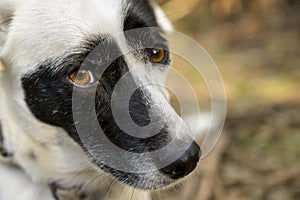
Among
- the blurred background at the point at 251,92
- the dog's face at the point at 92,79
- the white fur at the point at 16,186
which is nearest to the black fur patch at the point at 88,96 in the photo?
the dog's face at the point at 92,79

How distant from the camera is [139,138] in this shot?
7.27 ft

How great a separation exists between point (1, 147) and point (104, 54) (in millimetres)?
475

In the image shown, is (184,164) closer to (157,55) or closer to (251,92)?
(157,55)

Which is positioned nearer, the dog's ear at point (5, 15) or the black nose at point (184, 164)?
the black nose at point (184, 164)

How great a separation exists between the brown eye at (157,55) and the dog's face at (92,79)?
10 cm

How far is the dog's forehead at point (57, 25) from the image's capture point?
88.0 inches

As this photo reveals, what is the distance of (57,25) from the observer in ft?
7.36

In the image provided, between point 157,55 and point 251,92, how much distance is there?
1395mm

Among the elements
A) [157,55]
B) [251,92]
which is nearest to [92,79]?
[157,55]

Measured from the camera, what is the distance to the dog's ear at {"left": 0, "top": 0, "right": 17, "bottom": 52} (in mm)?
2273

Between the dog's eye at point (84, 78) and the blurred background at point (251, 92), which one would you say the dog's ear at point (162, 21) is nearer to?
the blurred background at point (251, 92)

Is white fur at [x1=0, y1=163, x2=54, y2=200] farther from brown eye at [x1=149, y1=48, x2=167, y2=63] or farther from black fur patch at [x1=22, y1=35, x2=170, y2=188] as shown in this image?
brown eye at [x1=149, y1=48, x2=167, y2=63]

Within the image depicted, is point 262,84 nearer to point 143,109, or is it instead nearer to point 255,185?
point 255,185

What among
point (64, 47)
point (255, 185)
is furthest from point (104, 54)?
point (255, 185)
